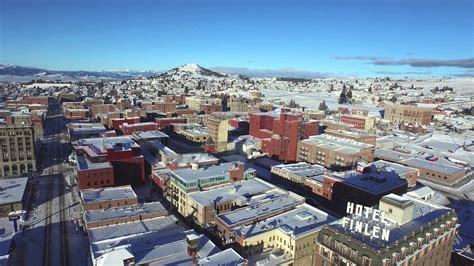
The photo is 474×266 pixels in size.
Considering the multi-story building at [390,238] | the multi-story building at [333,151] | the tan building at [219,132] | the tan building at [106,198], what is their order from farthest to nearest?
the tan building at [219,132] → the multi-story building at [333,151] → the tan building at [106,198] → the multi-story building at [390,238]

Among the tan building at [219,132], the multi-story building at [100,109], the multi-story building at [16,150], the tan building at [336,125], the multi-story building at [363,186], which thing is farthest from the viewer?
the multi-story building at [100,109]

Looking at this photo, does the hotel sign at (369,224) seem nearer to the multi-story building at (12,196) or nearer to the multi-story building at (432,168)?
the multi-story building at (12,196)

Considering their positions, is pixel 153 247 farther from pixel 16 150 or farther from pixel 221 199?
pixel 16 150

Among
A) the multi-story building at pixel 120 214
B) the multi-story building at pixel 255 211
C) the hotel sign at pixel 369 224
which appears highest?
the hotel sign at pixel 369 224

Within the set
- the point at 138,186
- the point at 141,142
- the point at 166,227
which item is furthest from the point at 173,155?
the point at 166,227

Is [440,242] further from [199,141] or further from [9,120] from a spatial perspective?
[9,120]

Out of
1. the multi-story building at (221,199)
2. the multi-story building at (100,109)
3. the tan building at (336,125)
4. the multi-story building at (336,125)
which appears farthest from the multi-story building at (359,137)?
the multi-story building at (100,109)

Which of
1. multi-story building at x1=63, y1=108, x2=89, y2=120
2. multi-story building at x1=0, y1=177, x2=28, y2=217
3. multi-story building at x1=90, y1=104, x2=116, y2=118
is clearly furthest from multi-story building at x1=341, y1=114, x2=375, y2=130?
multi-story building at x1=63, y1=108, x2=89, y2=120
